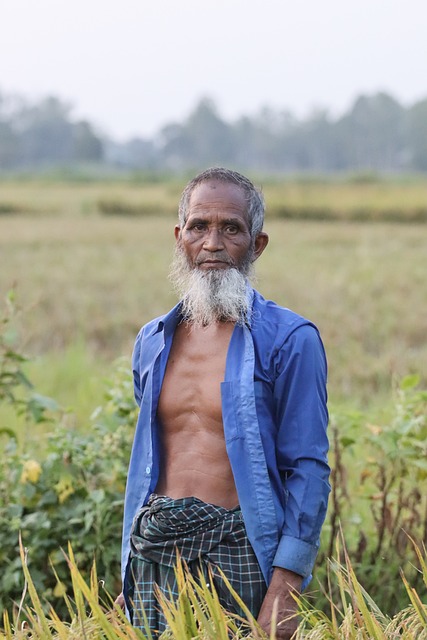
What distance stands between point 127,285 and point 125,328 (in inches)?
91.0

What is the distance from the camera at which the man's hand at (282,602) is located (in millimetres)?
2025

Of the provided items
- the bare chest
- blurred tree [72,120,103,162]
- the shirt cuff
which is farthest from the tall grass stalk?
blurred tree [72,120,103,162]

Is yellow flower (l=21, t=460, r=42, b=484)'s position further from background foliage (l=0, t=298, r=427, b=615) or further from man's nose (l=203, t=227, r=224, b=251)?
man's nose (l=203, t=227, r=224, b=251)

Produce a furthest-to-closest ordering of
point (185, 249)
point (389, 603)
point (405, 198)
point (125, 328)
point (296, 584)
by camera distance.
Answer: point (405, 198), point (125, 328), point (389, 603), point (185, 249), point (296, 584)

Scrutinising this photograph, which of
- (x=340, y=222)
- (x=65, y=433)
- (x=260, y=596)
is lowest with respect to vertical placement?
(x=260, y=596)

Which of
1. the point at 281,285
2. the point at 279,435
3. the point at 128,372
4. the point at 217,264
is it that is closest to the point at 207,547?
the point at 279,435

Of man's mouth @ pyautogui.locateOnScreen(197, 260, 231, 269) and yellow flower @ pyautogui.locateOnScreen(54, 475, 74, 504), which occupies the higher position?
man's mouth @ pyautogui.locateOnScreen(197, 260, 231, 269)

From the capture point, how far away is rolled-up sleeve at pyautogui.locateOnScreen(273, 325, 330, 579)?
2.08m

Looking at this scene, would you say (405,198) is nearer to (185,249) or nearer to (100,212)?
(100,212)

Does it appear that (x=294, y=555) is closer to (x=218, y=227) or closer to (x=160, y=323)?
(x=160, y=323)

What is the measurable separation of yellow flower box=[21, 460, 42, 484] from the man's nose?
4.41ft

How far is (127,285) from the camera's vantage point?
11070mm

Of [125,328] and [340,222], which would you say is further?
[340,222]

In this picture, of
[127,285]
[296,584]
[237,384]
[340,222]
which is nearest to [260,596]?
[296,584]
